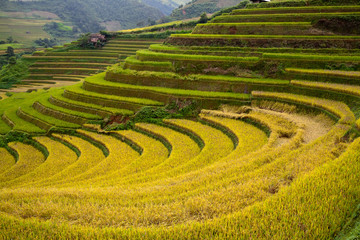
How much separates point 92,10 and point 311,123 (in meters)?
157

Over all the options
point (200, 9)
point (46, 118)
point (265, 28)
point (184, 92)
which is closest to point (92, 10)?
point (200, 9)

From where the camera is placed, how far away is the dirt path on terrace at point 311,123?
996 cm

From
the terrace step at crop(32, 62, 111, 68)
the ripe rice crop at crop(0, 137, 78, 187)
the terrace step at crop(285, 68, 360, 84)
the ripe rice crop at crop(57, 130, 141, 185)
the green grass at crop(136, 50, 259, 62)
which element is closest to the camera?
the ripe rice crop at crop(57, 130, 141, 185)

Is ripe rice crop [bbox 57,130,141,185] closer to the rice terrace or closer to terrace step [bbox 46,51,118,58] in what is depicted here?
the rice terrace

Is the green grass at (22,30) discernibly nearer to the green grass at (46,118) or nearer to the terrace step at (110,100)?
the green grass at (46,118)

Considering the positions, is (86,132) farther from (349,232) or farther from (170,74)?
(349,232)

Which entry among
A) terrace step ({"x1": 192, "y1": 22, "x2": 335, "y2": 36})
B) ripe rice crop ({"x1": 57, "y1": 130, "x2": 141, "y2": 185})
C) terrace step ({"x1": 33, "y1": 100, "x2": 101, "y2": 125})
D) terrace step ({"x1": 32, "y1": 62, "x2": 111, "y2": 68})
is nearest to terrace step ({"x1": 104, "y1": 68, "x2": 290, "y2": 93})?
terrace step ({"x1": 33, "y1": 100, "x2": 101, "y2": 125})

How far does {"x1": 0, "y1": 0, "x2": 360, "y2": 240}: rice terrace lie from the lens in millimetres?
3934

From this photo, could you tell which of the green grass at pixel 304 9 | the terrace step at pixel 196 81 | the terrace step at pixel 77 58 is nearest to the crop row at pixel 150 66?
the terrace step at pixel 196 81

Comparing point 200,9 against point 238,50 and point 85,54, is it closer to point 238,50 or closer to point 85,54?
point 85,54

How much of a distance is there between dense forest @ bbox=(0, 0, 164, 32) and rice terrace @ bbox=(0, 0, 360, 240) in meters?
111

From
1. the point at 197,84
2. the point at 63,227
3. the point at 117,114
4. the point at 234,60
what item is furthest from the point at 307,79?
the point at 63,227

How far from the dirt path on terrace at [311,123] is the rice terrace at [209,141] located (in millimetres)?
101

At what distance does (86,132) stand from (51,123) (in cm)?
316
